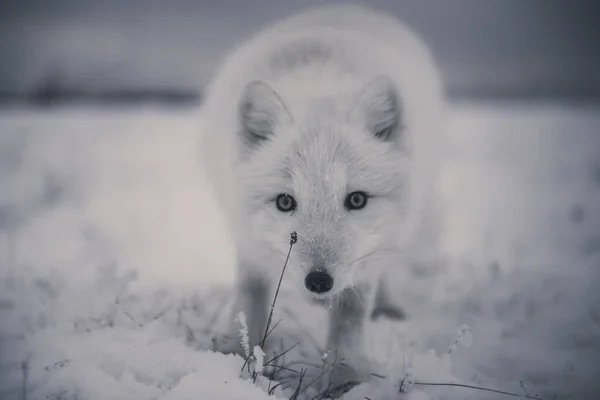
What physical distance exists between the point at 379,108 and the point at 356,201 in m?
0.56

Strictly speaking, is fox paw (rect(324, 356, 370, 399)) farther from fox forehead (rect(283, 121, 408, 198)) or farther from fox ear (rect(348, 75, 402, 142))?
fox ear (rect(348, 75, 402, 142))

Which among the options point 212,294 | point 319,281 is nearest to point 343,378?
point 319,281

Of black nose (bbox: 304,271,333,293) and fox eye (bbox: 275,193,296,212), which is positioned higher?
fox eye (bbox: 275,193,296,212)

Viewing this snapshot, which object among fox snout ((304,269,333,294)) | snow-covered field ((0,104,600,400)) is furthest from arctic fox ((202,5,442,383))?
snow-covered field ((0,104,600,400))

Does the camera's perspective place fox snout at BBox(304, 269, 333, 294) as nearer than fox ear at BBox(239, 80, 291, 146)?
Yes

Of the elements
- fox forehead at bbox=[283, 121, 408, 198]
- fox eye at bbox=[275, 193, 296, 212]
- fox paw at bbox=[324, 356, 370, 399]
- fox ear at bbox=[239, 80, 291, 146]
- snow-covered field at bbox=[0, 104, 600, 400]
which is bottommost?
fox paw at bbox=[324, 356, 370, 399]

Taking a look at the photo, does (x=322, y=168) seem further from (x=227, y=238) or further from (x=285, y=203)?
(x=227, y=238)

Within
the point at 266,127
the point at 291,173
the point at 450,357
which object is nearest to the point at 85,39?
the point at 266,127

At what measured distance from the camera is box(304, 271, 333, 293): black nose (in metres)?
2.04

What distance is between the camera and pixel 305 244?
213 cm

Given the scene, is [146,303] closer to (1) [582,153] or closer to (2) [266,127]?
(2) [266,127]

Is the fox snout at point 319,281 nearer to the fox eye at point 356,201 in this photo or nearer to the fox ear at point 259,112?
the fox eye at point 356,201

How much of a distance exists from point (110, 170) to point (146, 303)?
5.55 metres

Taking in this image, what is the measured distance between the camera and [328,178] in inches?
89.0
